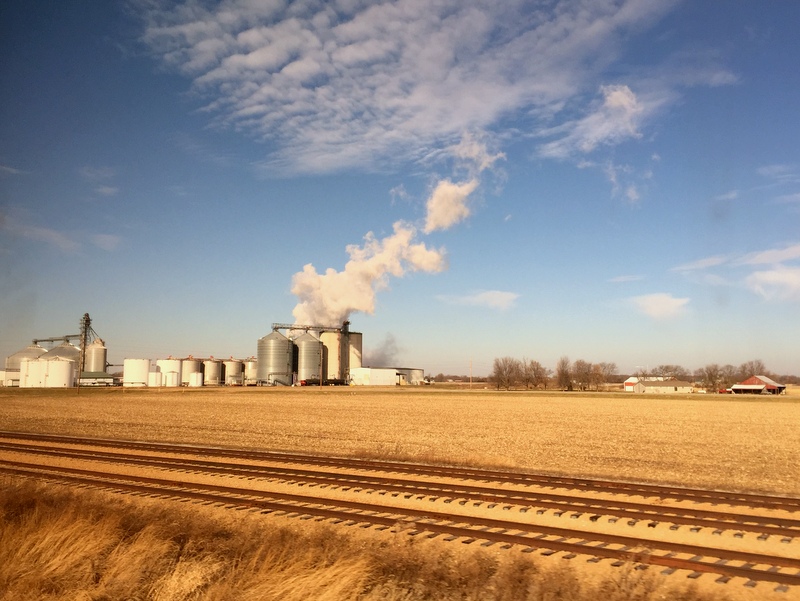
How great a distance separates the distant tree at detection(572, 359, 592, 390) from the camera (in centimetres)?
17912

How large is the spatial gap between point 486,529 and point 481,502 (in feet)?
8.60

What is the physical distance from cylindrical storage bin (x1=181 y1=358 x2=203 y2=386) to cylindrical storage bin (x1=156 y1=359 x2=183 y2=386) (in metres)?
0.83

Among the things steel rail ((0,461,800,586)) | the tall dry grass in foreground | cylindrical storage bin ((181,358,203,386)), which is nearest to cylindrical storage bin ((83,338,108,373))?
cylindrical storage bin ((181,358,203,386))

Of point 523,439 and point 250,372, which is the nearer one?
point 523,439

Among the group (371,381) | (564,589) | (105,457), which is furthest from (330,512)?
(371,381)

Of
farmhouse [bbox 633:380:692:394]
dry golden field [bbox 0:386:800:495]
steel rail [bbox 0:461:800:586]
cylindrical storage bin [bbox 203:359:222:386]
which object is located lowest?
farmhouse [bbox 633:380:692:394]

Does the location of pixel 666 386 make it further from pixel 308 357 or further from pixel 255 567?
pixel 255 567

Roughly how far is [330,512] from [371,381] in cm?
12779

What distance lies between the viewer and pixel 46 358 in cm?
13725

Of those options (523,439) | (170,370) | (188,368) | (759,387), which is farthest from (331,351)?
(759,387)

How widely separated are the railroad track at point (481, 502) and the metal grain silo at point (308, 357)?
354 ft

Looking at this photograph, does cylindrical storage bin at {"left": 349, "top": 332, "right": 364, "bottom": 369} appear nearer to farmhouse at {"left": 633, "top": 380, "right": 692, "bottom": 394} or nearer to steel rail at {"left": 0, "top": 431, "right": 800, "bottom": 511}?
farmhouse at {"left": 633, "top": 380, "right": 692, "bottom": 394}

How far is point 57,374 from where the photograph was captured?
127 meters

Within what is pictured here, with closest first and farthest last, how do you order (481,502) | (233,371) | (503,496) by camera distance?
(481,502)
(503,496)
(233,371)
